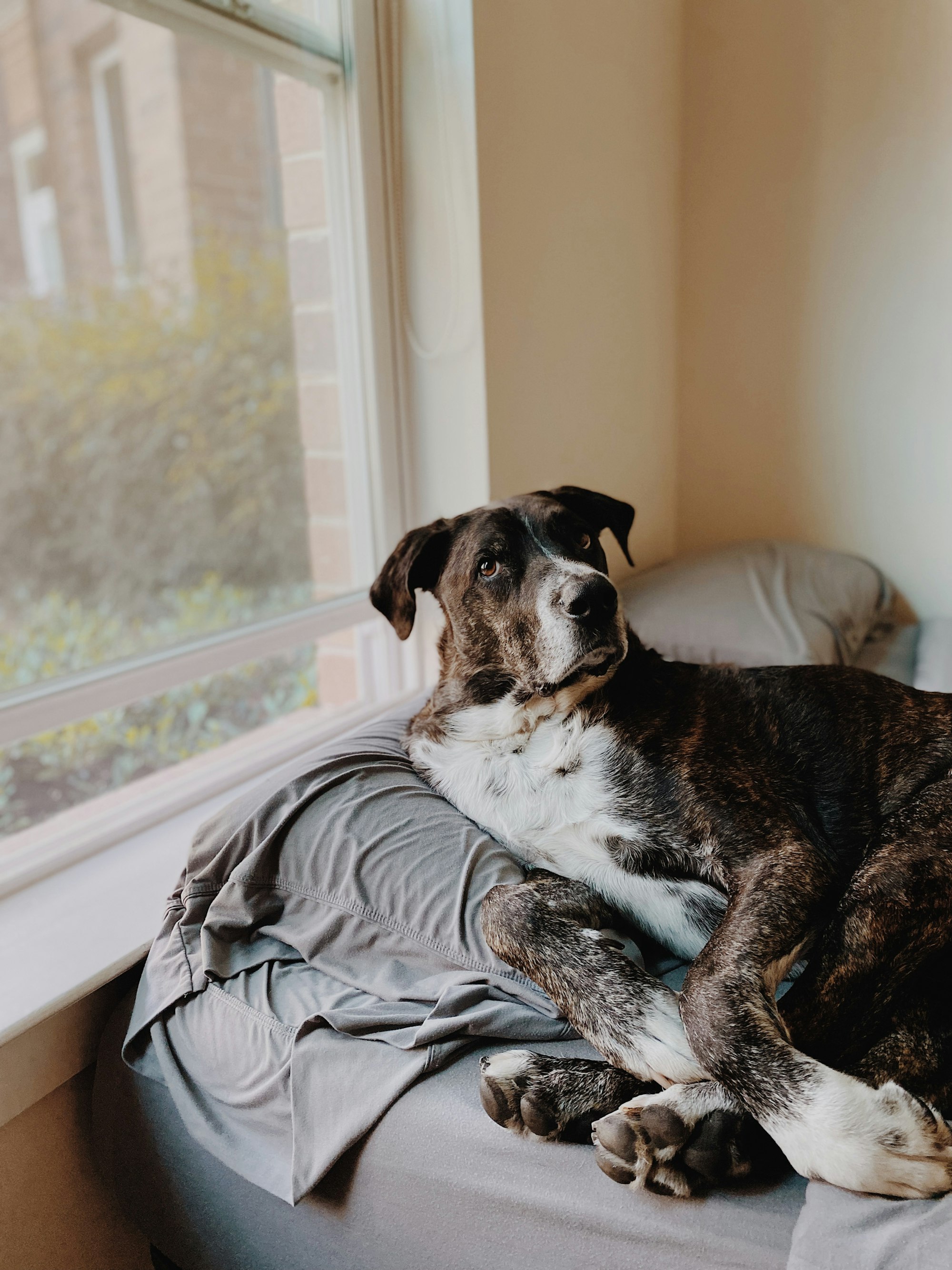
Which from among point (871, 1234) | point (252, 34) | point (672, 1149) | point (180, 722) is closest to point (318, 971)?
point (672, 1149)

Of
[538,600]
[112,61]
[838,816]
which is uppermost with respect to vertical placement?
[112,61]

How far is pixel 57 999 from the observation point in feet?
4.67

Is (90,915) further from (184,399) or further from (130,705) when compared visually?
(184,399)

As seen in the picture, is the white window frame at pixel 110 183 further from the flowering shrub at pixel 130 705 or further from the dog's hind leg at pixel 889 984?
the dog's hind leg at pixel 889 984

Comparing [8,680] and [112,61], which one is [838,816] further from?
[112,61]

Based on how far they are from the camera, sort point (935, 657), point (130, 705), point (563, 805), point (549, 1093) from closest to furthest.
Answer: point (549, 1093)
point (563, 805)
point (130, 705)
point (935, 657)

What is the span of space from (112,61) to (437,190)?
813mm

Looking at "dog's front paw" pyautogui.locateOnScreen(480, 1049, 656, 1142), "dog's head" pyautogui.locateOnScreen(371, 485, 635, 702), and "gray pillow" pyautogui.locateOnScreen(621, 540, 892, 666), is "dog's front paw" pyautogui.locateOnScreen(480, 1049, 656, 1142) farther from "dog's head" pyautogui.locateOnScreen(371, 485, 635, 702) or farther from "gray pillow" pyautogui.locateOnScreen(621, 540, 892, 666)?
"gray pillow" pyautogui.locateOnScreen(621, 540, 892, 666)

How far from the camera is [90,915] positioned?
1.68m

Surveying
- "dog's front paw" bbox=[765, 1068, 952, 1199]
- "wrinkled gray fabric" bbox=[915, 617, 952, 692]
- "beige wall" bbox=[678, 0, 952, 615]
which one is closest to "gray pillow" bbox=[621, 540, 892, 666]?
"wrinkled gray fabric" bbox=[915, 617, 952, 692]

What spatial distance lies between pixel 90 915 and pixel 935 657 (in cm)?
226

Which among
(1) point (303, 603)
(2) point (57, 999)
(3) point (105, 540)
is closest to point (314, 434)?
(1) point (303, 603)

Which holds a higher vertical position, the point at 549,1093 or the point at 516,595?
the point at 516,595

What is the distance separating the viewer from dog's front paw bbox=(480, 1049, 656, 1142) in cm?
112
